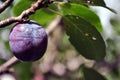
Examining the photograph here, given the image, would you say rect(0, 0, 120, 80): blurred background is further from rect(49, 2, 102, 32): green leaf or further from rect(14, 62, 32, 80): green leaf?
rect(49, 2, 102, 32): green leaf

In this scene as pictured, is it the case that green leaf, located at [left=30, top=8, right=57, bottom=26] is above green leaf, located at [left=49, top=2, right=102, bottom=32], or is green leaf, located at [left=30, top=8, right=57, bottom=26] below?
below

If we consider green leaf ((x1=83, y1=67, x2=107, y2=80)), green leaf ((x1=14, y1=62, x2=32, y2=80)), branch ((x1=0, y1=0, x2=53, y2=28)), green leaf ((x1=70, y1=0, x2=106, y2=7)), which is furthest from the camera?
green leaf ((x1=14, y1=62, x2=32, y2=80))

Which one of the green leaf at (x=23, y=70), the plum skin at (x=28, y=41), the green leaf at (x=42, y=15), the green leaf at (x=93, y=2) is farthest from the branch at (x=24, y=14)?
the green leaf at (x=23, y=70)

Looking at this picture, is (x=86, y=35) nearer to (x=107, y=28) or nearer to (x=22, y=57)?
(x=22, y=57)

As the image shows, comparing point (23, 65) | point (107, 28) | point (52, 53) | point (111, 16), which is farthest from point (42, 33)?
point (111, 16)

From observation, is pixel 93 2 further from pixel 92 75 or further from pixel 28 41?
pixel 92 75

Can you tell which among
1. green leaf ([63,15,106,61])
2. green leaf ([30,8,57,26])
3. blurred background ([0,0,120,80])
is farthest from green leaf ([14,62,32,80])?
green leaf ([63,15,106,61])

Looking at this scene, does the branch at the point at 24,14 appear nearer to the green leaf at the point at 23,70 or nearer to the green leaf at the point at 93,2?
the green leaf at the point at 93,2
